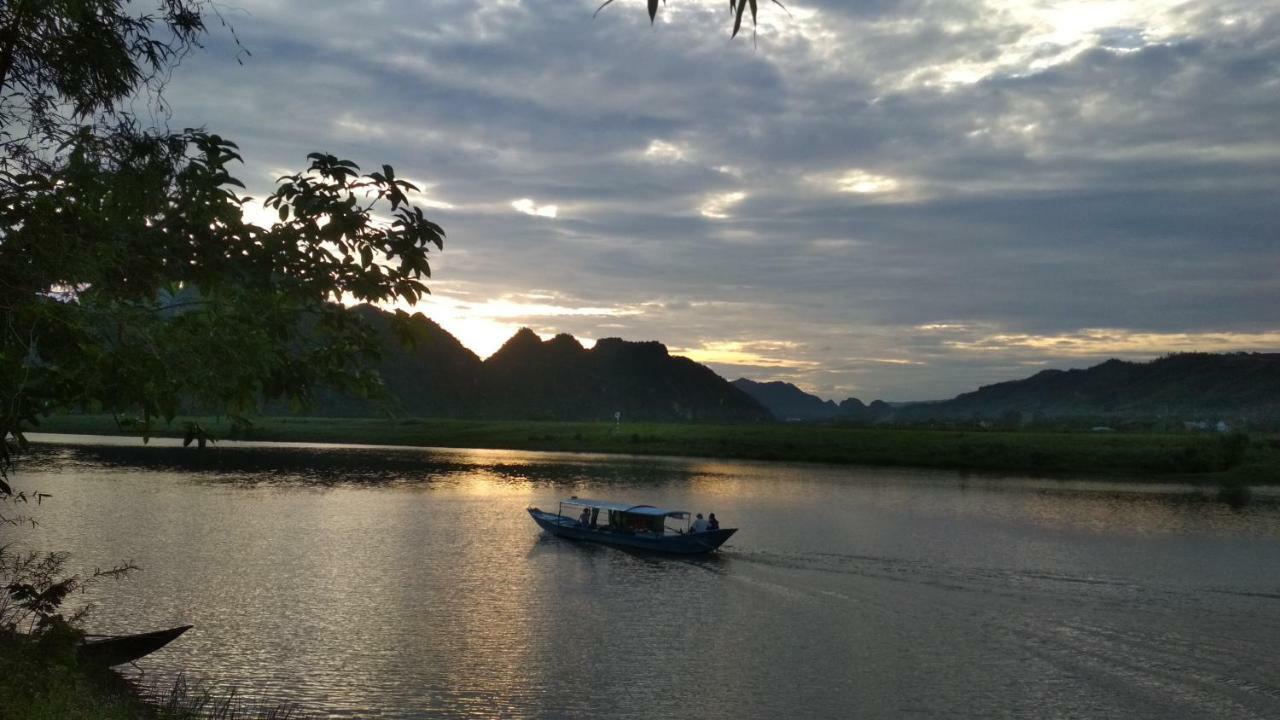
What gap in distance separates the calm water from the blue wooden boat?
1.24 metres

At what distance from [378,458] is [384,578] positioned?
85.9 meters

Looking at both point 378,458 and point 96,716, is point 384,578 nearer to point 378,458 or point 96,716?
point 96,716

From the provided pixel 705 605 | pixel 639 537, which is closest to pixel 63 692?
pixel 705 605

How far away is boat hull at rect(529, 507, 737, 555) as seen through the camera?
5047cm

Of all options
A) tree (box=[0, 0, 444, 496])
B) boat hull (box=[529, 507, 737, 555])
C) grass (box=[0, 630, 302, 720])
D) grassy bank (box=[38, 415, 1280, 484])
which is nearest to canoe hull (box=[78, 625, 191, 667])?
grass (box=[0, 630, 302, 720])

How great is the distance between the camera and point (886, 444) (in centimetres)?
13612

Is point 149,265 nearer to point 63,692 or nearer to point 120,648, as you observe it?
point 63,692

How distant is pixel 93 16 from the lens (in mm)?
11875


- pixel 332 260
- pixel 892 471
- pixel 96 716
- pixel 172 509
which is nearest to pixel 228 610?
pixel 96 716

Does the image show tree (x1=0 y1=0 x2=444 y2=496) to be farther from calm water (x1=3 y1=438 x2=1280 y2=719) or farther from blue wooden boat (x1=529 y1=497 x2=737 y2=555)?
blue wooden boat (x1=529 y1=497 x2=737 y2=555)

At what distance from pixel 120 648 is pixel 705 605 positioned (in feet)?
74.2

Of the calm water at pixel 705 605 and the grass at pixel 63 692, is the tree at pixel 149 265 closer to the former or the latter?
the grass at pixel 63 692

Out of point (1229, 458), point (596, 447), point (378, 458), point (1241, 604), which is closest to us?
point (1241, 604)

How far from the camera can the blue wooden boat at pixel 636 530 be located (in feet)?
166
